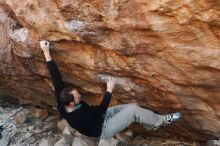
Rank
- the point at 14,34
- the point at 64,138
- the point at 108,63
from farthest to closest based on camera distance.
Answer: the point at 64,138, the point at 14,34, the point at 108,63

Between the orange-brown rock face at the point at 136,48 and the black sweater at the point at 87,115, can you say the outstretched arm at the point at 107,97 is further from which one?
the orange-brown rock face at the point at 136,48

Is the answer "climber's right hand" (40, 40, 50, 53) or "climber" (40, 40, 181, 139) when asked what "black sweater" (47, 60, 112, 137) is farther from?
"climber's right hand" (40, 40, 50, 53)

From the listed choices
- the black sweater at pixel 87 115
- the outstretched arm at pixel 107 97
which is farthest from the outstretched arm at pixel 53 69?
the outstretched arm at pixel 107 97

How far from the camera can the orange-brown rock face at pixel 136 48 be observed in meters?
4.76

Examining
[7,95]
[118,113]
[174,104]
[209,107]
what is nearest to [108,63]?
[118,113]

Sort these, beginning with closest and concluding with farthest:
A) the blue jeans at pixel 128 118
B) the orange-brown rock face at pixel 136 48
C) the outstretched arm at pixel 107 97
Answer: the orange-brown rock face at pixel 136 48
the outstretched arm at pixel 107 97
the blue jeans at pixel 128 118

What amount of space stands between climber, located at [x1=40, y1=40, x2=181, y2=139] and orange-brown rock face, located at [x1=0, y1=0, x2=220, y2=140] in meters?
0.22

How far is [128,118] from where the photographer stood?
19.6ft

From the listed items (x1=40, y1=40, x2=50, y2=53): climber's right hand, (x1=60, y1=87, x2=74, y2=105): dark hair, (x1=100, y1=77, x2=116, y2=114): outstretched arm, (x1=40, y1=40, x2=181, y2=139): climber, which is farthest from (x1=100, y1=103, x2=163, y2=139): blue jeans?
(x1=40, y1=40, x2=50, y2=53): climber's right hand

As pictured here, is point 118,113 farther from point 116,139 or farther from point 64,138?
point 64,138

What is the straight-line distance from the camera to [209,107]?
566 centimetres

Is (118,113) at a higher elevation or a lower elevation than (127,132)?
higher

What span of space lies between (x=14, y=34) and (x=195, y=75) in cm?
317

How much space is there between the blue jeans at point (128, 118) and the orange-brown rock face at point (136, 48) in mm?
237
